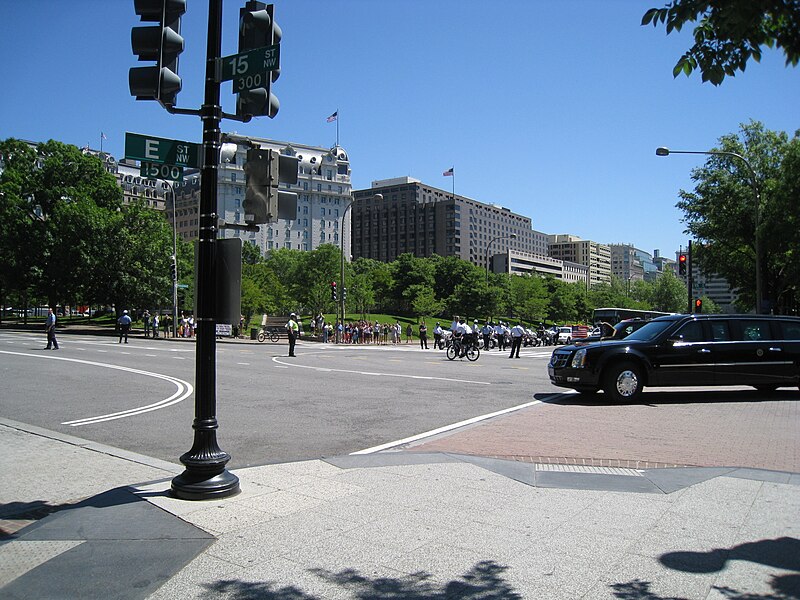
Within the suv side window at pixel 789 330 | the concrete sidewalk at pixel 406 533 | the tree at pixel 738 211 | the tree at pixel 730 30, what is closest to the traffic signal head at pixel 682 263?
the tree at pixel 738 211

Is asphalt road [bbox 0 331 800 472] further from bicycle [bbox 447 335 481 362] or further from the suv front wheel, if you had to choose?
bicycle [bbox 447 335 481 362]

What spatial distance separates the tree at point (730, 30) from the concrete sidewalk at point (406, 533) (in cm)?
330

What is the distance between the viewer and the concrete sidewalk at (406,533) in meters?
3.80

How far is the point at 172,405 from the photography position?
1166 centimetres

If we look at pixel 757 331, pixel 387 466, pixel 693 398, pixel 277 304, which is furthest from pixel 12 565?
pixel 277 304

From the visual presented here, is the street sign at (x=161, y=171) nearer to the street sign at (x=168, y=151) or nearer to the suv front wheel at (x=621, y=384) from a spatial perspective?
the street sign at (x=168, y=151)

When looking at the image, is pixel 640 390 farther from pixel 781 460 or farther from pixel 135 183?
pixel 135 183

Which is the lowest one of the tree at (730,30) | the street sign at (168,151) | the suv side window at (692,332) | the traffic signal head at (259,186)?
the suv side window at (692,332)

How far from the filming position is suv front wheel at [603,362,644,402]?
11930 mm

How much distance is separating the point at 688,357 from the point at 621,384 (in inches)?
60.6

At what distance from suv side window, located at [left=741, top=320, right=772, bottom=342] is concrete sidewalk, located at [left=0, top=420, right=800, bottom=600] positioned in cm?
708

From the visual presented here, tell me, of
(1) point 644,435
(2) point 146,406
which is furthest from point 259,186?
(2) point 146,406

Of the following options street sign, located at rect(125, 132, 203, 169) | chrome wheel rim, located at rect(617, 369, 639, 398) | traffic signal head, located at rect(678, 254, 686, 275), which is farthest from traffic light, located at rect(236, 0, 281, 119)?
traffic signal head, located at rect(678, 254, 686, 275)

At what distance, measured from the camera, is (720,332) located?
1271cm
